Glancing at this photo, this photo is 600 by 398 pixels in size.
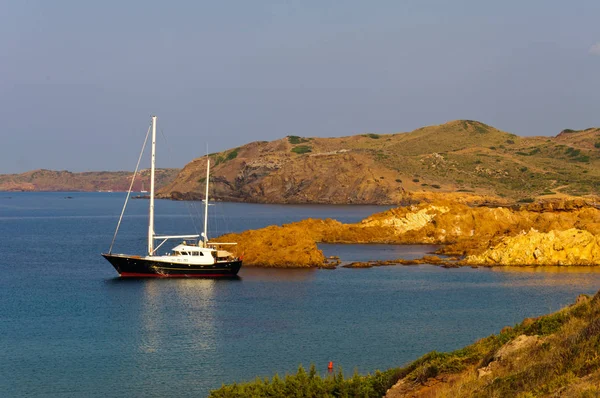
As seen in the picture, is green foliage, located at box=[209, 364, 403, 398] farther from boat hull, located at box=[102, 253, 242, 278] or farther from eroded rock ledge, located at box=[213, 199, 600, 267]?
eroded rock ledge, located at box=[213, 199, 600, 267]

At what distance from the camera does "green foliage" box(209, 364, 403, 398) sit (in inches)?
723

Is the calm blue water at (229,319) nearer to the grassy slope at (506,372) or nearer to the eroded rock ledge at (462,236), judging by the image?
the eroded rock ledge at (462,236)

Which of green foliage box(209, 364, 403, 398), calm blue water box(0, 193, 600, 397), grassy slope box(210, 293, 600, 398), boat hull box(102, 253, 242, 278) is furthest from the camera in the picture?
boat hull box(102, 253, 242, 278)

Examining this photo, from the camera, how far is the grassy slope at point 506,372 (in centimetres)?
1312

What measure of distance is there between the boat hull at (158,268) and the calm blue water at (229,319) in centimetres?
116

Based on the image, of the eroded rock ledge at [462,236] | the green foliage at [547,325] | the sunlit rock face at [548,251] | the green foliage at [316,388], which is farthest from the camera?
the eroded rock ledge at [462,236]

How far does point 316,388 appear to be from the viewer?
18.8 meters

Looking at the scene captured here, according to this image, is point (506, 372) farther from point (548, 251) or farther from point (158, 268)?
point (548, 251)

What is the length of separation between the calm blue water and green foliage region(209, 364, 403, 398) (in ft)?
22.5

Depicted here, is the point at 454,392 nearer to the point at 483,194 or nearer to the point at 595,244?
the point at 595,244

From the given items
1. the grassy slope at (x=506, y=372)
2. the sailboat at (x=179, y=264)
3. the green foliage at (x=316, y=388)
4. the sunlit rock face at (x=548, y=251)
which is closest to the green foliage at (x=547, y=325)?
the grassy slope at (x=506, y=372)

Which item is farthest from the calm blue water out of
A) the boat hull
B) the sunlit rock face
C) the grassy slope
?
the grassy slope

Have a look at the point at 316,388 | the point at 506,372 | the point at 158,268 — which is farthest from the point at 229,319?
the point at 506,372

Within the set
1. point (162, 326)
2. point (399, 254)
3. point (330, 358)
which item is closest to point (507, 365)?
point (330, 358)
